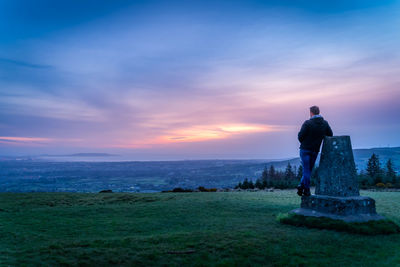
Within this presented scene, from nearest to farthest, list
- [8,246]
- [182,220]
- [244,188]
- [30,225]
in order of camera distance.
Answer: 1. [8,246]
2. [30,225]
3. [182,220]
4. [244,188]

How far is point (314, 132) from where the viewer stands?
9734 millimetres

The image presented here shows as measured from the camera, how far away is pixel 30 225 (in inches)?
351

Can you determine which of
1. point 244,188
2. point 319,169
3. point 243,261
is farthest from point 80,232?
point 244,188

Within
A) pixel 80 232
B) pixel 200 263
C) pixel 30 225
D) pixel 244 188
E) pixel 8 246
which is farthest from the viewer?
pixel 244 188

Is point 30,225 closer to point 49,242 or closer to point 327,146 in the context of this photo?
point 49,242

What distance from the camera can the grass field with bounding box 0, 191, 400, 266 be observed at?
224 inches

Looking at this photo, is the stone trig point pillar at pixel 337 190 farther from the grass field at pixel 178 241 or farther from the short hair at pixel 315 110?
the grass field at pixel 178 241

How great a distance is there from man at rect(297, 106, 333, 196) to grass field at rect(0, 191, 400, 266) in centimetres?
178

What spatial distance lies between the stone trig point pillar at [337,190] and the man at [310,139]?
255 millimetres

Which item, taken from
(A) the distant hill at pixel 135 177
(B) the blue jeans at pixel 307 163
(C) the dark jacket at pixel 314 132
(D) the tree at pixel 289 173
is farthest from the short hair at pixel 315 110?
(D) the tree at pixel 289 173

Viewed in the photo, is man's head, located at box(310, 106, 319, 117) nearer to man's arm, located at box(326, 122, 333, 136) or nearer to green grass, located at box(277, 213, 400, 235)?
man's arm, located at box(326, 122, 333, 136)

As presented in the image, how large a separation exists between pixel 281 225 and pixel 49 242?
21.9ft

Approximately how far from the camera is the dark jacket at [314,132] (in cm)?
973

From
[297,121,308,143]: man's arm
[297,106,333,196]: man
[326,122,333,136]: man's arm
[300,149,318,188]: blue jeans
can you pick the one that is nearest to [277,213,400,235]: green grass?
[297,106,333,196]: man
